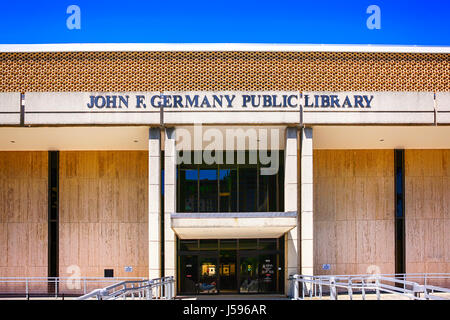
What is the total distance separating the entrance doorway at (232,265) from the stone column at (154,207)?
4.38 m

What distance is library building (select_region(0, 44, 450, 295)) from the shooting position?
17.2 metres

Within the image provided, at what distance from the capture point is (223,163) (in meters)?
22.0

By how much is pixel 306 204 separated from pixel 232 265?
6.06 metres

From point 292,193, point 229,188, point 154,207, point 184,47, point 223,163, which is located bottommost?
point 154,207

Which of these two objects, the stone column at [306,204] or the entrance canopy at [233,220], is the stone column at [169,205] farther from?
the stone column at [306,204]

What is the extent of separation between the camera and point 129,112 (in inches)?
678

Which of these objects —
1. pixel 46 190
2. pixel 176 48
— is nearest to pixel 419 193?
pixel 176 48

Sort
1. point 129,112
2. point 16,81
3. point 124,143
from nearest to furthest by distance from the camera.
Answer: point 129,112 → point 16,81 → point 124,143

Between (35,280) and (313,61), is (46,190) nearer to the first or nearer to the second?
(35,280)

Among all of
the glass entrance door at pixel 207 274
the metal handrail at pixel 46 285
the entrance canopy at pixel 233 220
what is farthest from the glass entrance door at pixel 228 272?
the entrance canopy at pixel 233 220

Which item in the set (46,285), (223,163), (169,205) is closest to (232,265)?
(223,163)

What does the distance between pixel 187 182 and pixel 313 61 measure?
8.71 metres

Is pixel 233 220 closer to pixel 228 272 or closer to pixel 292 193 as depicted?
pixel 292 193
